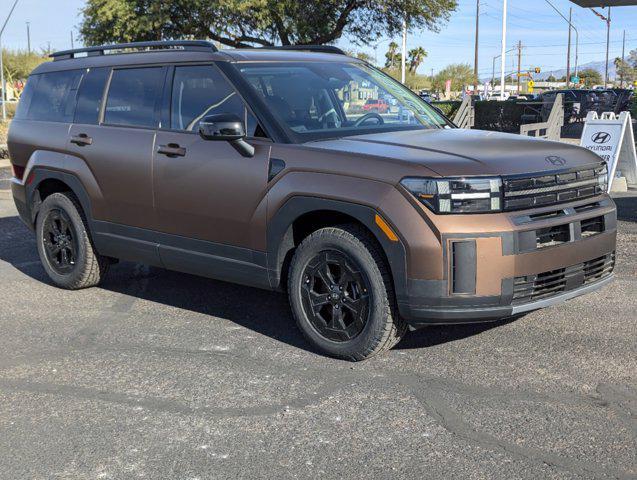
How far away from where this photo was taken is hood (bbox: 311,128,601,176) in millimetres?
4418

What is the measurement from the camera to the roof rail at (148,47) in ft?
18.8

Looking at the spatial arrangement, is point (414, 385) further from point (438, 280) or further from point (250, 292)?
point (250, 292)

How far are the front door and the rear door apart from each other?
0.52 feet

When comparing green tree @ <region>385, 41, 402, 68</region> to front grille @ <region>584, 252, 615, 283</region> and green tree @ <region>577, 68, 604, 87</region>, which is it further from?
front grille @ <region>584, 252, 615, 283</region>

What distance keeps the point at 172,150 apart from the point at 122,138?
63 centimetres

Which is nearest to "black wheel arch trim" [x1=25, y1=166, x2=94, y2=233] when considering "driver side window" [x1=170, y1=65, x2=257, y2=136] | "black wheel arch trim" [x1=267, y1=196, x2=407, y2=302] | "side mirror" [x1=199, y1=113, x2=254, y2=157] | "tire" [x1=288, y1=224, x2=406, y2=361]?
"driver side window" [x1=170, y1=65, x2=257, y2=136]

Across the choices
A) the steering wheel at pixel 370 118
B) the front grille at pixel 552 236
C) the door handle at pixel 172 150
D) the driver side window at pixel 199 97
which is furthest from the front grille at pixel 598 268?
the door handle at pixel 172 150

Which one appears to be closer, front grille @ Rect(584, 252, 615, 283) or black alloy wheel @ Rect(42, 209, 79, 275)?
front grille @ Rect(584, 252, 615, 283)

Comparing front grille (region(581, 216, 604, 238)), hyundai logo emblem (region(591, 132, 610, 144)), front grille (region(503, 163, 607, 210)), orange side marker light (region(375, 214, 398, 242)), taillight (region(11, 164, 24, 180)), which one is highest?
front grille (region(503, 163, 607, 210))

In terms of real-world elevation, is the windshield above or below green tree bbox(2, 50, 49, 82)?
below

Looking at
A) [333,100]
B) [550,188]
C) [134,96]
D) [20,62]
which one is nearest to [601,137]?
[333,100]

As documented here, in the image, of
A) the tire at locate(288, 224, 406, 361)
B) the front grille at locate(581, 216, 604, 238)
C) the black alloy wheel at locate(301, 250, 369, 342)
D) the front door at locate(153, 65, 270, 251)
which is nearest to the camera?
the tire at locate(288, 224, 406, 361)

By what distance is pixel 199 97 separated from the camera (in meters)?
5.64

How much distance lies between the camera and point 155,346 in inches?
208
